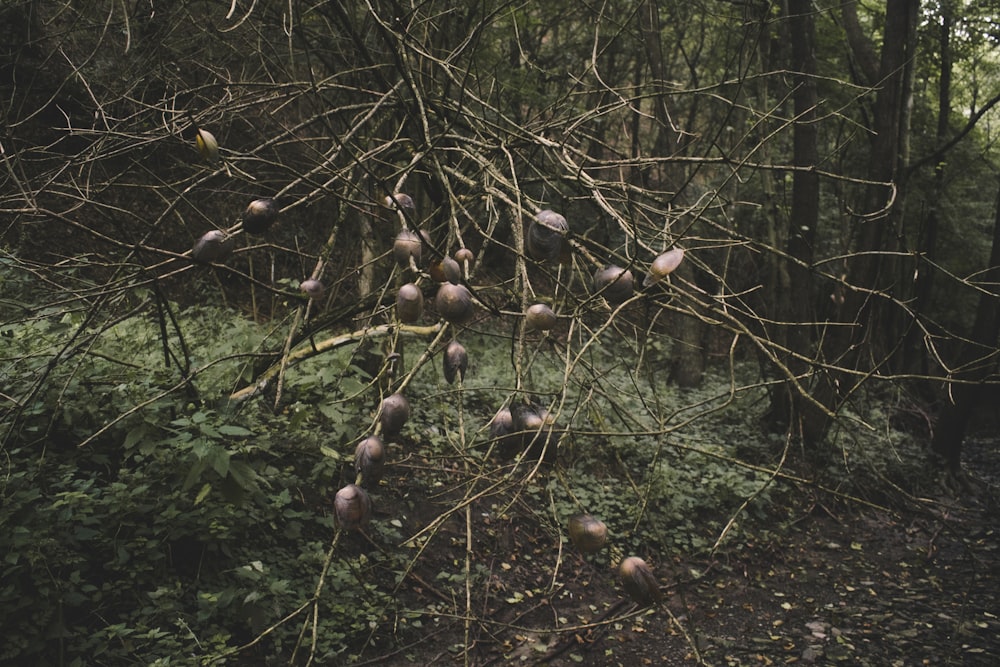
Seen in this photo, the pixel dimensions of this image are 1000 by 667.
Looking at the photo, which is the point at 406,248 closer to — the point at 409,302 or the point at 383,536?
the point at 409,302

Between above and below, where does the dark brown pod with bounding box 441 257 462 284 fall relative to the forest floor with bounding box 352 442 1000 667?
above

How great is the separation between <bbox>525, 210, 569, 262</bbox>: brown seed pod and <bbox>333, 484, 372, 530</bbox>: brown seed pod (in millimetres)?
728

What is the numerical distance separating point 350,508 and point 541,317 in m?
0.62

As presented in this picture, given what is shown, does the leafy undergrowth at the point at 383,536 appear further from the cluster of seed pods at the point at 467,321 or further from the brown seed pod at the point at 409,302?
the brown seed pod at the point at 409,302

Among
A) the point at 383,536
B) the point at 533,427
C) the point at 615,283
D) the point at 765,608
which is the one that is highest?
the point at 615,283

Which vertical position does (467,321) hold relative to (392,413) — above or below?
above

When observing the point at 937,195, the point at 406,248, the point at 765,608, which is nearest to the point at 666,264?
the point at 406,248

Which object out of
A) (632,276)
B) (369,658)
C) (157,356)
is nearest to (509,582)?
(369,658)

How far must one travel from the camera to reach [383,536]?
412 cm

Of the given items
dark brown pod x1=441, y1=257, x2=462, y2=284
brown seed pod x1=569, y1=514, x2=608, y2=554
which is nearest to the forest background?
dark brown pod x1=441, y1=257, x2=462, y2=284

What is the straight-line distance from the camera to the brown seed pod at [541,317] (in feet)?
5.63

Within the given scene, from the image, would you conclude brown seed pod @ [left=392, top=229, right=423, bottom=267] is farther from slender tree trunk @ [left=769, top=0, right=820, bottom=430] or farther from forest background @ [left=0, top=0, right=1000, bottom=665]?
slender tree trunk @ [left=769, top=0, right=820, bottom=430]

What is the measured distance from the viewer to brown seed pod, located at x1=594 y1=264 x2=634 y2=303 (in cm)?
182

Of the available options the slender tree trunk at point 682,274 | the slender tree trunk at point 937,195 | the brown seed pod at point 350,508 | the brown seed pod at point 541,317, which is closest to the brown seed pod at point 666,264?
the brown seed pod at point 541,317
